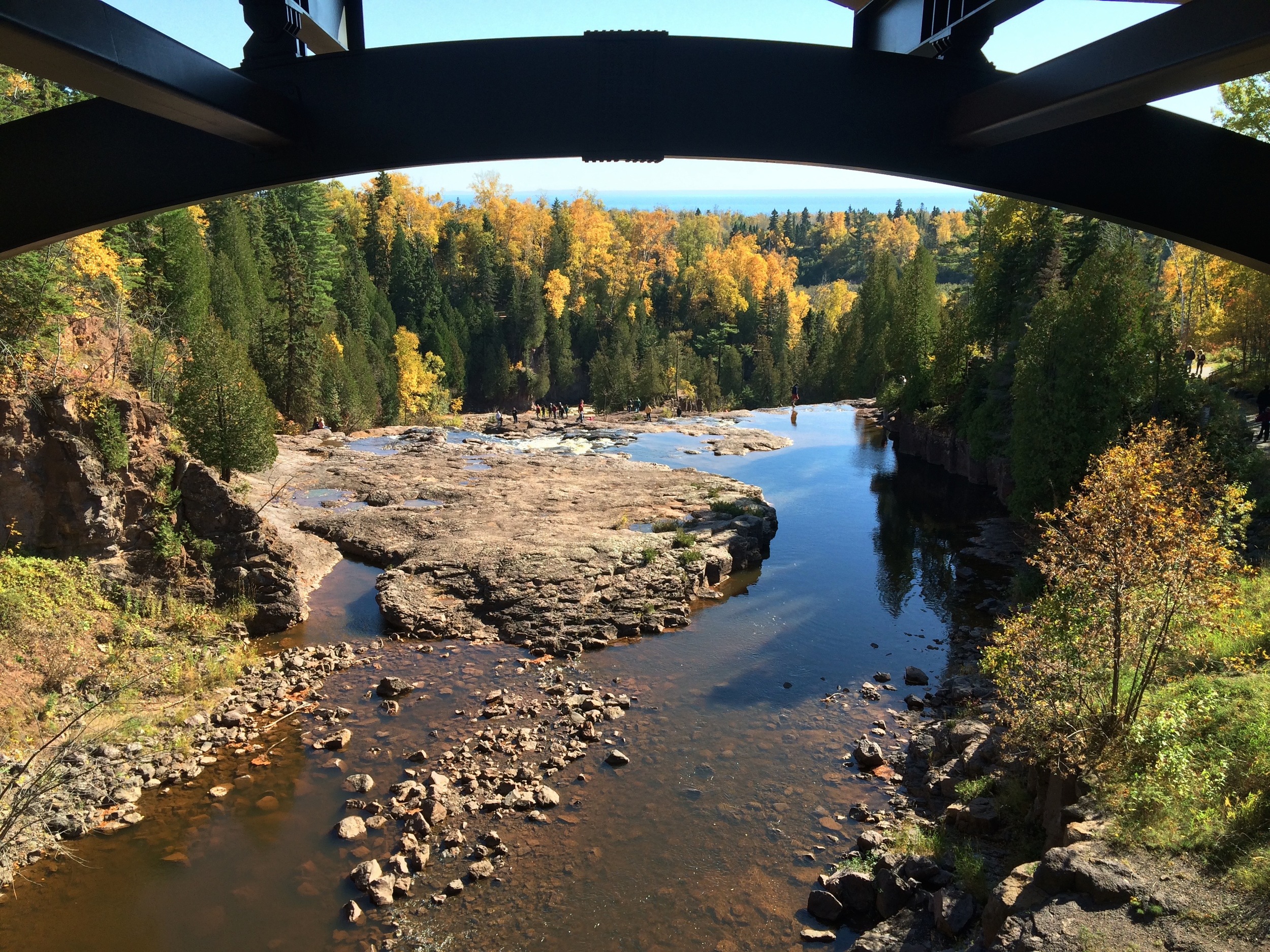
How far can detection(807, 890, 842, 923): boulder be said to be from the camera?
35.7 feet

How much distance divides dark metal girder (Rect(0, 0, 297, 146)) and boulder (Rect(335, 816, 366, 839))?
11.7 m

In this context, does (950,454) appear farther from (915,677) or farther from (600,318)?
(600,318)

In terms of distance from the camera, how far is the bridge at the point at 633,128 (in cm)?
320

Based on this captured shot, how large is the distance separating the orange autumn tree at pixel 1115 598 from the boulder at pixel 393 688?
1143 cm

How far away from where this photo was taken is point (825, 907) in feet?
35.9

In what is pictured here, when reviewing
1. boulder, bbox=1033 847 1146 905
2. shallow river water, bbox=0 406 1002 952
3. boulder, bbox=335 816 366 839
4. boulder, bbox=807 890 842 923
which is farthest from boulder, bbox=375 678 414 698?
boulder, bbox=1033 847 1146 905

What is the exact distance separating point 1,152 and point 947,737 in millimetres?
15361

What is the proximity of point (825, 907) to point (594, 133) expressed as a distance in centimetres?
1082

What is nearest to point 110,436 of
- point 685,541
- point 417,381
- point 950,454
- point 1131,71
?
point 685,541

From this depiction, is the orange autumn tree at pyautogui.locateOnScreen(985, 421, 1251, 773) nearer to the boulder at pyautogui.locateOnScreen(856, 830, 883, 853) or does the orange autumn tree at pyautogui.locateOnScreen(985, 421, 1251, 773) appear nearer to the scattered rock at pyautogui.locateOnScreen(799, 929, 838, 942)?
the boulder at pyautogui.locateOnScreen(856, 830, 883, 853)

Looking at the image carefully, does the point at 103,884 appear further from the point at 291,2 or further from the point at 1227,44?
the point at 1227,44

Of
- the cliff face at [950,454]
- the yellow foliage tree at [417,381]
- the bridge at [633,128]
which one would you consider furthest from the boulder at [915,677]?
the yellow foliage tree at [417,381]

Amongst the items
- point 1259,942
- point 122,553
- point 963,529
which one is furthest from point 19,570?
point 963,529

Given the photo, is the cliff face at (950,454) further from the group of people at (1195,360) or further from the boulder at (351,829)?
the boulder at (351,829)
